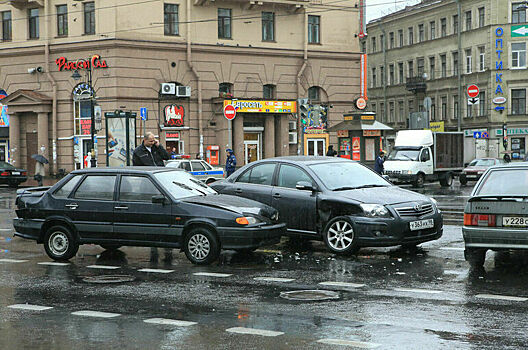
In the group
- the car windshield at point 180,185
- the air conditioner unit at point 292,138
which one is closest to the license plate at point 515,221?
the car windshield at point 180,185

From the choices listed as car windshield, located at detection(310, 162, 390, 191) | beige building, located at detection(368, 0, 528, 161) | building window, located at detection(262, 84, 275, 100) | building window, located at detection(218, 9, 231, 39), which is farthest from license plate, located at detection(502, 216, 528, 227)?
beige building, located at detection(368, 0, 528, 161)

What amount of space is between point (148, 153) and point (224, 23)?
95.6 ft

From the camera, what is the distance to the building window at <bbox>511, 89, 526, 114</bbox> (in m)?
64.0

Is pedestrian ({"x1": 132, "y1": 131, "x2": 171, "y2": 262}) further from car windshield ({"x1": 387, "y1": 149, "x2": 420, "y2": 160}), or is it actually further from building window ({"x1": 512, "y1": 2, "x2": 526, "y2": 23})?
building window ({"x1": 512, "y1": 2, "x2": 526, "y2": 23})

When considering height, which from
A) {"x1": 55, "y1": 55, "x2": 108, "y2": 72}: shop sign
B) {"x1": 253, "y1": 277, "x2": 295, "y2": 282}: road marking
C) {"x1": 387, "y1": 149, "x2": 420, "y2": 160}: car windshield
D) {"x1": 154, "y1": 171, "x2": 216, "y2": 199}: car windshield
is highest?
{"x1": 55, "y1": 55, "x2": 108, "y2": 72}: shop sign

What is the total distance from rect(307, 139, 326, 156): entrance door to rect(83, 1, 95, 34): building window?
14.4 metres

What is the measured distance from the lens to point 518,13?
63.2 metres

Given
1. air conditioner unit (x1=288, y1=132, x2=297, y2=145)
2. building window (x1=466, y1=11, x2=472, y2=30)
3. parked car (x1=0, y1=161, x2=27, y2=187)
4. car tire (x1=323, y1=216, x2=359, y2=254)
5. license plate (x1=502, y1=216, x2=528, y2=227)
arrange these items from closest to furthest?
license plate (x1=502, y1=216, x2=528, y2=227) → car tire (x1=323, y1=216, x2=359, y2=254) → parked car (x1=0, y1=161, x2=27, y2=187) → air conditioner unit (x1=288, y1=132, x2=297, y2=145) → building window (x1=466, y1=11, x2=472, y2=30)

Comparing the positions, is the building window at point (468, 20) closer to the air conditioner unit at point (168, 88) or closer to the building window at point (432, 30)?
the building window at point (432, 30)

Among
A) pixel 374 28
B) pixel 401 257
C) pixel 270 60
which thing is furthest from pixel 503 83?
pixel 401 257

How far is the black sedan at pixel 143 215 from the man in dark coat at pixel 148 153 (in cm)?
346

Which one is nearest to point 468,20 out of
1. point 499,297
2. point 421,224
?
point 421,224

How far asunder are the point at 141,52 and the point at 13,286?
3249 cm

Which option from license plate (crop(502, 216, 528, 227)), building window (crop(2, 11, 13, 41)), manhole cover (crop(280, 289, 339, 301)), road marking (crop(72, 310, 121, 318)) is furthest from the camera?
building window (crop(2, 11, 13, 41))
